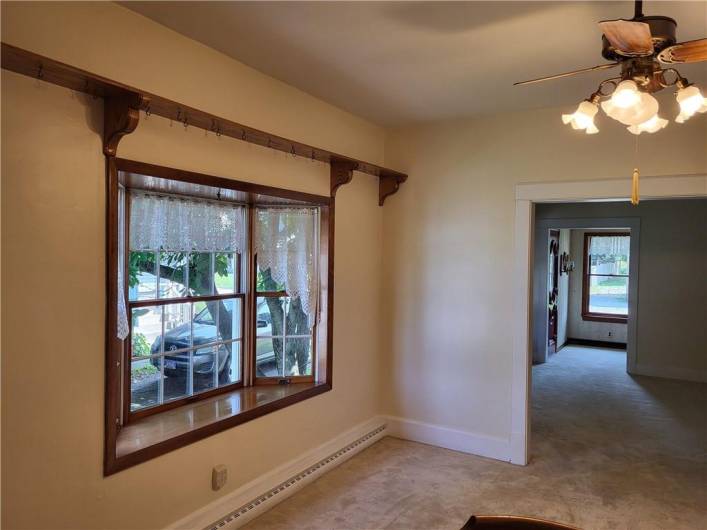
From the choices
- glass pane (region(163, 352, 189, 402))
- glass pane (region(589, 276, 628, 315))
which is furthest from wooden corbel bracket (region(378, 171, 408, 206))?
glass pane (region(589, 276, 628, 315))

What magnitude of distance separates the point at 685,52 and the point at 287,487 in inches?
118

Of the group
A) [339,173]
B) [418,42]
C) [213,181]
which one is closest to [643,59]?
[418,42]

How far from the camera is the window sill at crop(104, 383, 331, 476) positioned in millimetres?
2418

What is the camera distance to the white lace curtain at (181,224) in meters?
2.81

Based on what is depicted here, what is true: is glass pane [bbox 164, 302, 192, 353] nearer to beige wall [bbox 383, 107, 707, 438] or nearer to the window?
beige wall [bbox 383, 107, 707, 438]

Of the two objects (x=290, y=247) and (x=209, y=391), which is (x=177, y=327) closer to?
(x=209, y=391)

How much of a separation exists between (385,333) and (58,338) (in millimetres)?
2723

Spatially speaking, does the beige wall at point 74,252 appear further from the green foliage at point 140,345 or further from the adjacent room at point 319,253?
the green foliage at point 140,345

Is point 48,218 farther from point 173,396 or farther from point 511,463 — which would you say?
point 511,463

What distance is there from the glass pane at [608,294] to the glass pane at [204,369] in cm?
753

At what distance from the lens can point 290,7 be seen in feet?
7.20

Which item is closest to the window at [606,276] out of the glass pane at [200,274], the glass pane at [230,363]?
the glass pane at [230,363]

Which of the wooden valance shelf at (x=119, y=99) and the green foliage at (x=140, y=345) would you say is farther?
the green foliage at (x=140, y=345)

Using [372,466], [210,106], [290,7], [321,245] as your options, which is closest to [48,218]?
[210,106]
